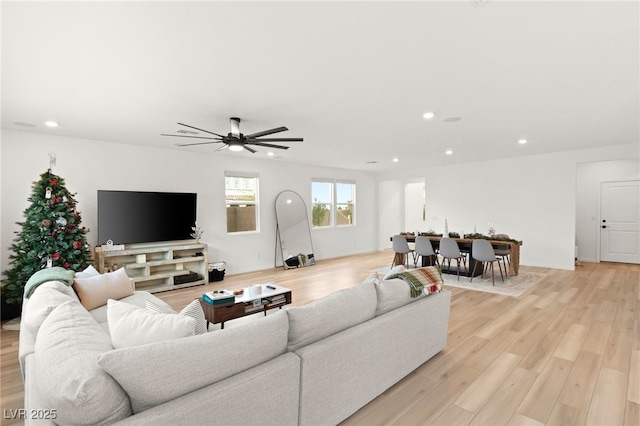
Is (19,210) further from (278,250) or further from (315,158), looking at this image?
(315,158)

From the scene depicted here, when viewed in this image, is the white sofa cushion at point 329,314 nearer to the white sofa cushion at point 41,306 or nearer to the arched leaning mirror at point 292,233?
the white sofa cushion at point 41,306

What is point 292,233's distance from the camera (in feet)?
24.6

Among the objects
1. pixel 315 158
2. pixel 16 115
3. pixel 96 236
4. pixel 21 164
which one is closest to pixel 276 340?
pixel 16 115

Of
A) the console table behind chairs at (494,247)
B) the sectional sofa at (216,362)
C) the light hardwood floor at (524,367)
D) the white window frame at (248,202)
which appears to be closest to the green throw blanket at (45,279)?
the sectional sofa at (216,362)

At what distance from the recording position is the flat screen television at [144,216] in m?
4.87

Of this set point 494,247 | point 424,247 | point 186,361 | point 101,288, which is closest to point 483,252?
point 494,247

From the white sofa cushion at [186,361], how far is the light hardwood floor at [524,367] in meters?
0.94

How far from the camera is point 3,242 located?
4.29m

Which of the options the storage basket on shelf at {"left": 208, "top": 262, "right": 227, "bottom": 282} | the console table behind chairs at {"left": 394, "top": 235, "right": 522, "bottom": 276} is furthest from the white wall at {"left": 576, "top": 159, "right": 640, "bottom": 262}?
the storage basket on shelf at {"left": 208, "top": 262, "right": 227, "bottom": 282}

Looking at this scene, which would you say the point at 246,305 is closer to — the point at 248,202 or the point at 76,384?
the point at 76,384

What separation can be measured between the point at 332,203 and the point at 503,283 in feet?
15.0

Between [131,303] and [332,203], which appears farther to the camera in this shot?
[332,203]

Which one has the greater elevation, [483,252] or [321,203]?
[321,203]

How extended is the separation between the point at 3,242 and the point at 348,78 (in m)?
5.13
